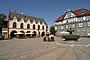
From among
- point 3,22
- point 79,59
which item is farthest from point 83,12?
point 79,59

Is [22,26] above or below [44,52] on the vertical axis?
above

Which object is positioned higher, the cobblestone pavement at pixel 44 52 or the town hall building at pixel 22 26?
the town hall building at pixel 22 26

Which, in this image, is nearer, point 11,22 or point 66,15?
point 11,22

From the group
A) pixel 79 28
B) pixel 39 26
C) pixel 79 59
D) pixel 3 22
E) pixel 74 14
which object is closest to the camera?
pixel 79 59

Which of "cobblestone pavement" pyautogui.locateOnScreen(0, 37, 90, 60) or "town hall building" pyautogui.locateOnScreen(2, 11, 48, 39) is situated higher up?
"town hall building" pyautogui.locateOnScreen(2, 11, 48, 39)

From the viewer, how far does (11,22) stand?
52.2 metres

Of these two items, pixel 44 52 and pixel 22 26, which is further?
pixel 22 26

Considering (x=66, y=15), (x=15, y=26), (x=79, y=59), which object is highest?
(x=66, y=15)

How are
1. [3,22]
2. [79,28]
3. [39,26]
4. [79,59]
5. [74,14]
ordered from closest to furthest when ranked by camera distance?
[79,59]
[3,22]
[79,28]
[74,14]
[39,26]

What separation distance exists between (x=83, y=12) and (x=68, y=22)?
7.76 meters

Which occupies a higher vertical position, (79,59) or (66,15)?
(66,15)

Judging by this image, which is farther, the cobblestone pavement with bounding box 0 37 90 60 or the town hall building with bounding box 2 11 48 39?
the town hall building with bounding box 2 11 48 39

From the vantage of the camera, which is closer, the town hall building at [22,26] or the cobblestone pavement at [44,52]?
the cobblestone pavement at [44,52]

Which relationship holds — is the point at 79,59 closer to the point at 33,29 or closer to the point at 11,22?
the point at 11,22
